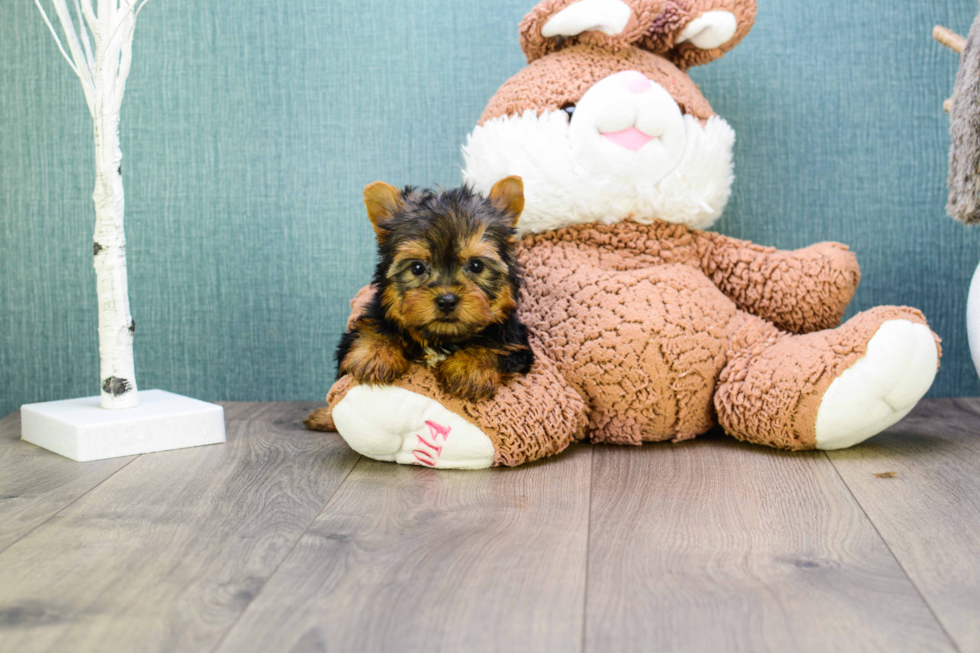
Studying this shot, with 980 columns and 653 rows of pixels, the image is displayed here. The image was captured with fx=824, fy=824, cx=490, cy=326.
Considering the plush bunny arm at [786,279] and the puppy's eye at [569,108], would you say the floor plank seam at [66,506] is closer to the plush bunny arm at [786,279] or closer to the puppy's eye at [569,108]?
the puppy's eye at [569,108]

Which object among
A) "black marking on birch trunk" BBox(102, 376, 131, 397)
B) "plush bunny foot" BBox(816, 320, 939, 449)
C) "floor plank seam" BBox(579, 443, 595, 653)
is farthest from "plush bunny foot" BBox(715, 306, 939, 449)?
"black marking on birch trunk" BBox(102, 376, 131, 397)

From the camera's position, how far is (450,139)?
204 cm

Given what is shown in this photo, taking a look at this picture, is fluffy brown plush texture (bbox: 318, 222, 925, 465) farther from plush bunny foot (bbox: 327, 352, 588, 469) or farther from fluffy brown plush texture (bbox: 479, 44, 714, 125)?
fluffy brown plush texture (bbox: 479, 44, 714, 125)

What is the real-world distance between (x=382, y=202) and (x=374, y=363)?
27cm

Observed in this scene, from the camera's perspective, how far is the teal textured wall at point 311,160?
6.52ft

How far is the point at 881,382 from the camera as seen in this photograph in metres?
1.41

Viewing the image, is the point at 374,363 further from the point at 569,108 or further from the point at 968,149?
the point at 968,149

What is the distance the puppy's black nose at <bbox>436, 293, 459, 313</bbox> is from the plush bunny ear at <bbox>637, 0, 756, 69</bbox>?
32.4 inches

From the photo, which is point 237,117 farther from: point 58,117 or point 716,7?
point 716,7

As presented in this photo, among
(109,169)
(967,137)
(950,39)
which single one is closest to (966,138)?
(967,137)

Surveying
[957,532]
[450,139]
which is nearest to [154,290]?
[450,139]

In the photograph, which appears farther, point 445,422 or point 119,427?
point 119,427

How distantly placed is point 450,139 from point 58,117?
0.98 metres

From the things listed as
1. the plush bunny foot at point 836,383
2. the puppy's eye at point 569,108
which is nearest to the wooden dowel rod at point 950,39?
the plush bunny foot at point 836,383
